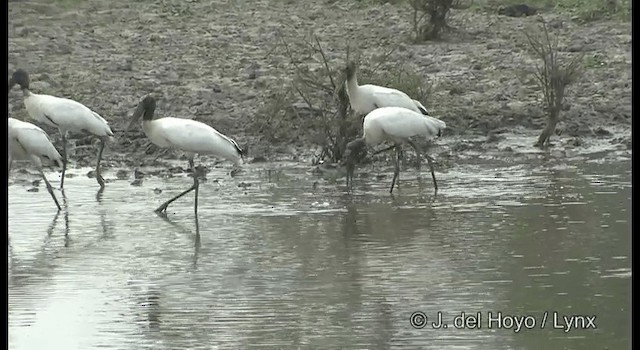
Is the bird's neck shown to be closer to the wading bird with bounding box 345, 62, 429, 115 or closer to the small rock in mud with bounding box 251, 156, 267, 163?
the wading bird with bounding box 345, 62, 429, 115

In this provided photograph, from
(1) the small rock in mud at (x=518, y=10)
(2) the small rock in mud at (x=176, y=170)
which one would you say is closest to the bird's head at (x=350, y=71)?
(2) the small rock in mud at (x=176, y=170)

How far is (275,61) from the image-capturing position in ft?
52.2

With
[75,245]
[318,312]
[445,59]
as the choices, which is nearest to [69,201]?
[75,245]

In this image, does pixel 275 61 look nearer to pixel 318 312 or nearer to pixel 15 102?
pixel 15 102

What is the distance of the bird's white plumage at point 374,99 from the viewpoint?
12.2m

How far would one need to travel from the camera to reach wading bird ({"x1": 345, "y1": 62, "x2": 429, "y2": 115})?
481 inches

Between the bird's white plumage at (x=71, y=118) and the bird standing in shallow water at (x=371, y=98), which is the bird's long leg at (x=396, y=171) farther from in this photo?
the bird's white plumage at (x=71, y=118)

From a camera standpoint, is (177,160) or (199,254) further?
(177,160)

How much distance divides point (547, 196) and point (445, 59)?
5667 millimetres

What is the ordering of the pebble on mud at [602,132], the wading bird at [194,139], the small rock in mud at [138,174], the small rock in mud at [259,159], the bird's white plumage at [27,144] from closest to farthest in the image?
the bird's white plumage at [27,144], the wading bird at [194,139], the small rock in mud at [138,174], the small rock in mud at [259,159], the pebble on mud at [602,132]

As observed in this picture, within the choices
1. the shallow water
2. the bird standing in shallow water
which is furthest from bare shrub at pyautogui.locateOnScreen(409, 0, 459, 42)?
the shallow water

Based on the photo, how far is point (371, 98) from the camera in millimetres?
12352

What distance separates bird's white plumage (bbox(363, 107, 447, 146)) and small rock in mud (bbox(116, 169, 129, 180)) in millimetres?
1921

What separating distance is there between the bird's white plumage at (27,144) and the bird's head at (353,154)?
2.23 metres
